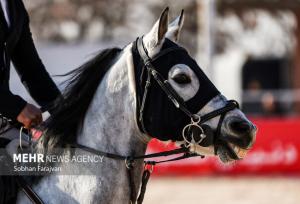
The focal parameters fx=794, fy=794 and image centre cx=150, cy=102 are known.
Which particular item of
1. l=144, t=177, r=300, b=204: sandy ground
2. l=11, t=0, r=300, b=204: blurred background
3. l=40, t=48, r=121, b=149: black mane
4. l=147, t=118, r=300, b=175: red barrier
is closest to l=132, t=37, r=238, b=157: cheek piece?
l=40, t=48, r=121, b=149: black mane

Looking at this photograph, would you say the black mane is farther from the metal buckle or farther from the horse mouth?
the horse mouth

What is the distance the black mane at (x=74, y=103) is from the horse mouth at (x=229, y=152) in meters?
0.87

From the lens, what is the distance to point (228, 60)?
30484 millimetres

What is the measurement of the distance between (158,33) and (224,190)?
396 inches

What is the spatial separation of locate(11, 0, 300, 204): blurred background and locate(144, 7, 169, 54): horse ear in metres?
8.43

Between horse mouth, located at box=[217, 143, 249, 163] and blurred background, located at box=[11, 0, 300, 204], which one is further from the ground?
blurred background, located at box=[11, 0, 300, 204]

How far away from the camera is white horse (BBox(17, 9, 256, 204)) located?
15.0 feet

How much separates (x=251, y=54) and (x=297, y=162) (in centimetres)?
1287

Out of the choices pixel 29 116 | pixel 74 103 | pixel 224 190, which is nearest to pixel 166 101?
pixel 74 103

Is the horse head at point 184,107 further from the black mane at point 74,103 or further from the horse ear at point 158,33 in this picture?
the black mane at point 74,103

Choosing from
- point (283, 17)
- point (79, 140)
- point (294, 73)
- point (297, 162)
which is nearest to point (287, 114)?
point (297, 162)

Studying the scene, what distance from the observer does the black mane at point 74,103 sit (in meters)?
4.79

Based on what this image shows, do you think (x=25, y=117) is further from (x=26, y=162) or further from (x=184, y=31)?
(x=184, y=31)

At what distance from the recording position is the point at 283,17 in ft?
93.0
